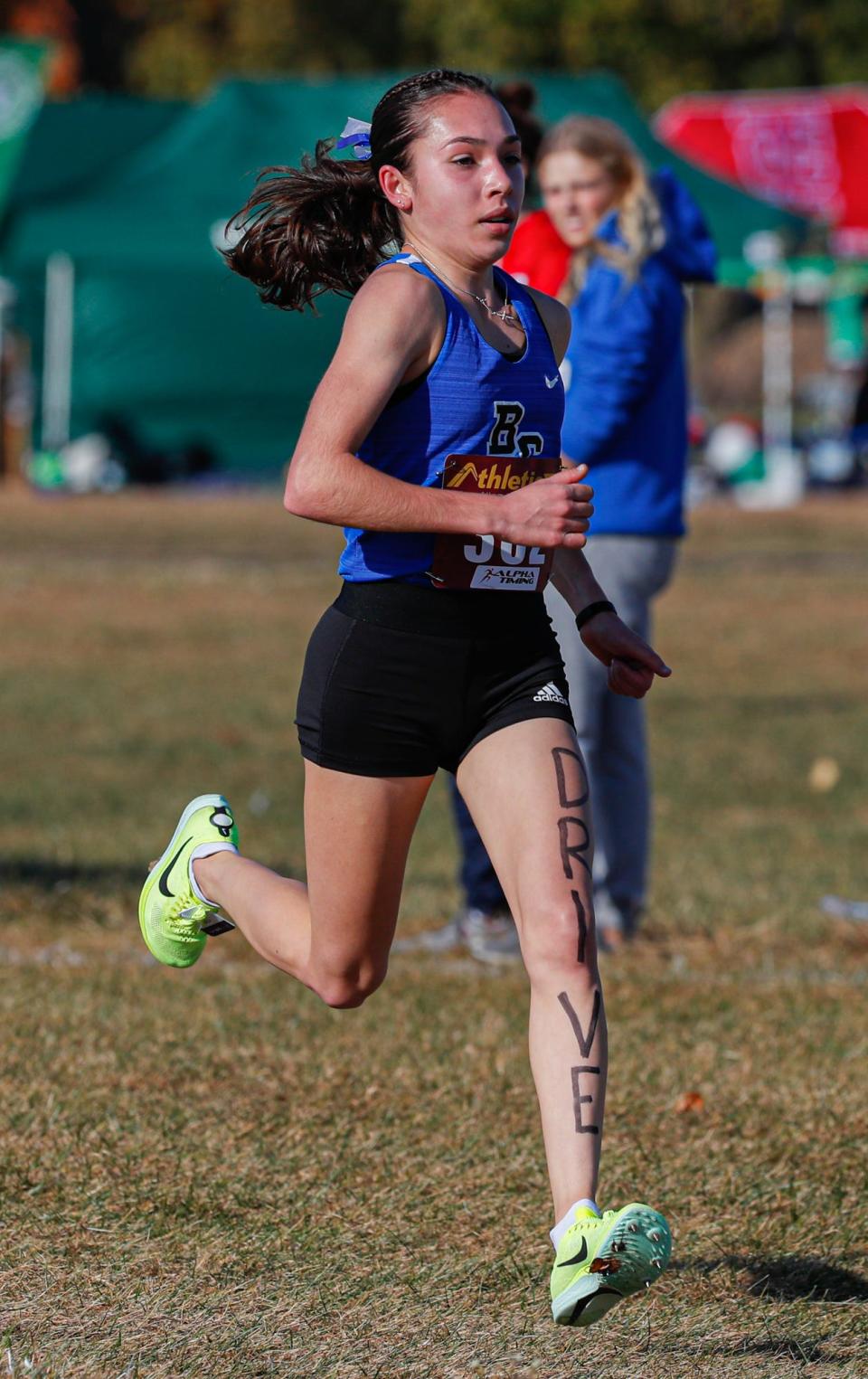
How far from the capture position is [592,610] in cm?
438

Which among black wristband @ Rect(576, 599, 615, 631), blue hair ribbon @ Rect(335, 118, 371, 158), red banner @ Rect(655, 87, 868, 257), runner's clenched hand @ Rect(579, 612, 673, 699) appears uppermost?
red banner @ Rect(655, 87, 868, 257)

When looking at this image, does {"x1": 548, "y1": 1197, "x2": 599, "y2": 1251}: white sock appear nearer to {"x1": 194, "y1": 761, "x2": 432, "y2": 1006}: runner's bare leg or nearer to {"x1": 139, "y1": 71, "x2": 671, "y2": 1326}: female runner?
{"x1": 139, "y1": 71, "x2": 671, "y2": 1326}: female runner

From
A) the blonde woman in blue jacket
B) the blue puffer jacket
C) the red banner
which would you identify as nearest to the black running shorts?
the blonde woman in blue jacket

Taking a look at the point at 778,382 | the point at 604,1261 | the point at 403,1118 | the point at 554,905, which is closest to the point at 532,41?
the point at 778,382

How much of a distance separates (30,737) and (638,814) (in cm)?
568

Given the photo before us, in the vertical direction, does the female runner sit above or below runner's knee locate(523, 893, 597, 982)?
above

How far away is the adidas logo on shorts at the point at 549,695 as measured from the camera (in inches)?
161

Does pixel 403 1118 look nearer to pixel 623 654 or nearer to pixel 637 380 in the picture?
pixel 623 654

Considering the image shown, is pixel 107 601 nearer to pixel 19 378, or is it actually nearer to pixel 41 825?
pixel 41 825

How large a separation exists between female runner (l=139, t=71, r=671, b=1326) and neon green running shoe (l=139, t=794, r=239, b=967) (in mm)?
538

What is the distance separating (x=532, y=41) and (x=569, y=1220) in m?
41.8

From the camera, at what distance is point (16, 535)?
24.2 meters

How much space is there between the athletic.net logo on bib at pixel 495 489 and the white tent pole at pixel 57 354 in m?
30.1

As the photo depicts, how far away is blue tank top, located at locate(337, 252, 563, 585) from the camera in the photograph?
13.1ft
